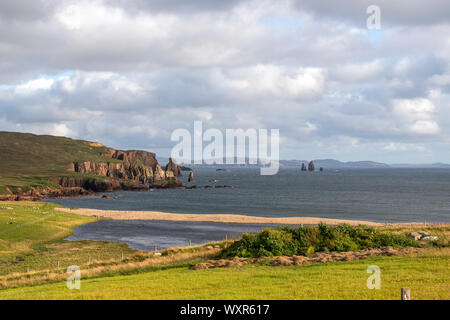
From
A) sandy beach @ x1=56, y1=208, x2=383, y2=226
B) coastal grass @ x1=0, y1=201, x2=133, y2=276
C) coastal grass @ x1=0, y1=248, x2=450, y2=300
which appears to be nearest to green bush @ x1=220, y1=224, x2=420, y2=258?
coastal grass @ x1=0, y1=248, x2=450, y2=300

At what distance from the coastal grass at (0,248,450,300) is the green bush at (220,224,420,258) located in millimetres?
6318

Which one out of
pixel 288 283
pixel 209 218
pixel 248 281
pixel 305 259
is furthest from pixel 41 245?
pixel 288 283

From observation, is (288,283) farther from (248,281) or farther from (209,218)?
(209,218)

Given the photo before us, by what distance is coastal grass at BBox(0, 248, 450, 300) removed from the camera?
19.1 m

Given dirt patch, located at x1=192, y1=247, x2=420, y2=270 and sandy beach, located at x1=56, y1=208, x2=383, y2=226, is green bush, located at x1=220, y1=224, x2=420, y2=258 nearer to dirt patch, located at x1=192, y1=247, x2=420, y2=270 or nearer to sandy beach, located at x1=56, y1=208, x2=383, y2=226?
dirt patch, located at x1=192, y1=247, x2=420, y2=270

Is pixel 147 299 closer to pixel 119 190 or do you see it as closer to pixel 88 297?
pixel 88 297

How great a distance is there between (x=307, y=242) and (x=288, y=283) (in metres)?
15.9

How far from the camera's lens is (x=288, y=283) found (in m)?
22.2

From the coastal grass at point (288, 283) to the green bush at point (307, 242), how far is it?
6318mm

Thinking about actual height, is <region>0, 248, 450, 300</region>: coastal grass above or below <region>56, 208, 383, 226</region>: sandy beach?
above

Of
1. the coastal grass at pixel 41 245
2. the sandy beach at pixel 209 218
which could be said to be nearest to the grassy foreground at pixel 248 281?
the coastal grass at pixel 41 245

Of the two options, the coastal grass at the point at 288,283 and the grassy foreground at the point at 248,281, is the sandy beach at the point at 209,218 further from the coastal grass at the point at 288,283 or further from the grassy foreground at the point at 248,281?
the coastal grass at the point at 288,283
